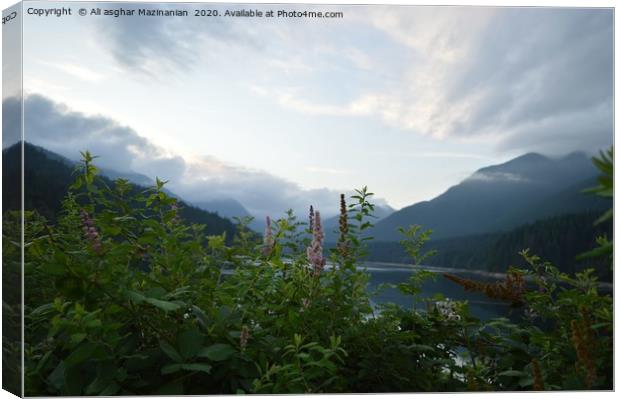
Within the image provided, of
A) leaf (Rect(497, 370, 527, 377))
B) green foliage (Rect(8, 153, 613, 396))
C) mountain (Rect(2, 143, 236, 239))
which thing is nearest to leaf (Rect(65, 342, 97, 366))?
green foliage (Rect(8, 153, 613, 396))

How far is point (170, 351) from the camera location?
9.65 ft

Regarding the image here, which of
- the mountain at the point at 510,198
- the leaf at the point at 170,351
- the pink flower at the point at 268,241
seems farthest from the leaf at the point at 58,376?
the mountain at the point at 510,198

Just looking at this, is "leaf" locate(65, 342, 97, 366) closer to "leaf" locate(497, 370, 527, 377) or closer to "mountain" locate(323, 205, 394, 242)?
"mountain" locate(323, 205, 394, 242)

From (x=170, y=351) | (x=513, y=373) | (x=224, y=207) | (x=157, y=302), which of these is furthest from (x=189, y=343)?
(x=513, y=373)

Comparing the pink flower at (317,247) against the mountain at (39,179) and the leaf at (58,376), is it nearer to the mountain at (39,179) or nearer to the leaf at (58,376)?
the mountain at (39,179)

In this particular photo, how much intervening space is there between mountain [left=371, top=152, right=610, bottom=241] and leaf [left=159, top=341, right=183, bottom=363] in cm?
160

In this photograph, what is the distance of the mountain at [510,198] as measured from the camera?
13.6 feet

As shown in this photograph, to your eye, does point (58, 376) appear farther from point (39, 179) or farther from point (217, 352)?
point (39, 179)

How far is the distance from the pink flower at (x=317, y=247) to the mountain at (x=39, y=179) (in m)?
0.96

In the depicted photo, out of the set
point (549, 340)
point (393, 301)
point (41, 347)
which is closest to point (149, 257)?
point (41, 347)

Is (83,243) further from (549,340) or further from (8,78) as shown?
(549,340)

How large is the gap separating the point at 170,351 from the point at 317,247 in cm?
80

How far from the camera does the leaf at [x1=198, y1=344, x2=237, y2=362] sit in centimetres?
291

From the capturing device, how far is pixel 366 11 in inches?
154
